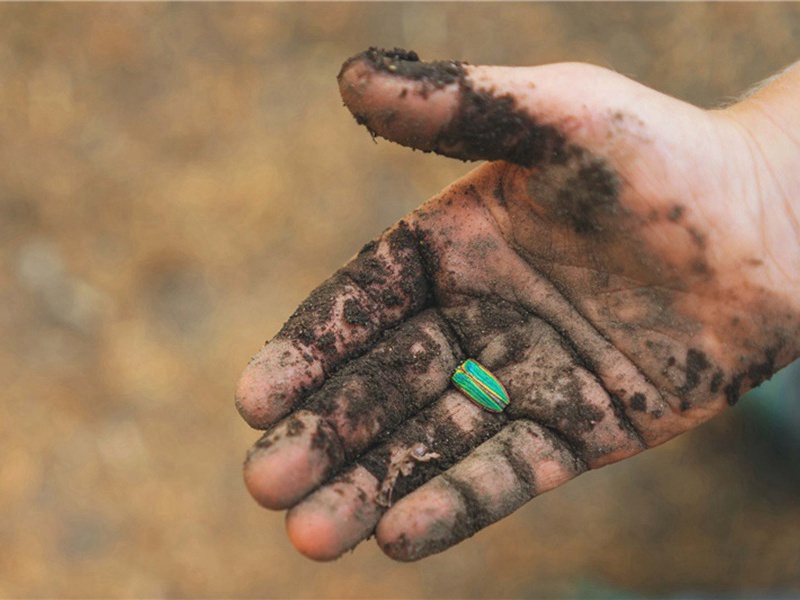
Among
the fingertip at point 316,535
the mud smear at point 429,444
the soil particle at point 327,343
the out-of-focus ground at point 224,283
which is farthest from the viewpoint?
the out-of-focus ground at point 224,283

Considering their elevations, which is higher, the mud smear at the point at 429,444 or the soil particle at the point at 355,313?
the soil particle at the point at 355,313

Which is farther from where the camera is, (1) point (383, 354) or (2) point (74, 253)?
(2) point (74, 253)

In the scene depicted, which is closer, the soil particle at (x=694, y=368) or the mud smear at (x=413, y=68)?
the mud smear at (x=413, y=68)

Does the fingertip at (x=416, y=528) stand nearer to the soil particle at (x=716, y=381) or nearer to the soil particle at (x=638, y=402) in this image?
the soil particle at (x=638, y=402)

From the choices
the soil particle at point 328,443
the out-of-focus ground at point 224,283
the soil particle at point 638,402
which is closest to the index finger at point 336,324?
the soil particle at point 328,443

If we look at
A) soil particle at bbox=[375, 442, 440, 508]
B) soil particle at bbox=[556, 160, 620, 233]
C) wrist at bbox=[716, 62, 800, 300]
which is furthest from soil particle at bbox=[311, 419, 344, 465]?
wrist at bbox=[716, 62, 800, 300]

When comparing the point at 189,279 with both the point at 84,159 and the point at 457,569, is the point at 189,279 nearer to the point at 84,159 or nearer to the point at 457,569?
the point at 84,159

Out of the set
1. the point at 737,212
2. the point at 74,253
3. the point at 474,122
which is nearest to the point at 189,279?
the point at 74,253

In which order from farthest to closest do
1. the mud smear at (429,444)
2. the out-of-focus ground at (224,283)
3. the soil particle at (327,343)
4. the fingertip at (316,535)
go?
the out-of-focus ground at (224,283) → the soil particle at (327,343) → the mud smear at (429,444) → the fingertip at (316,535)
